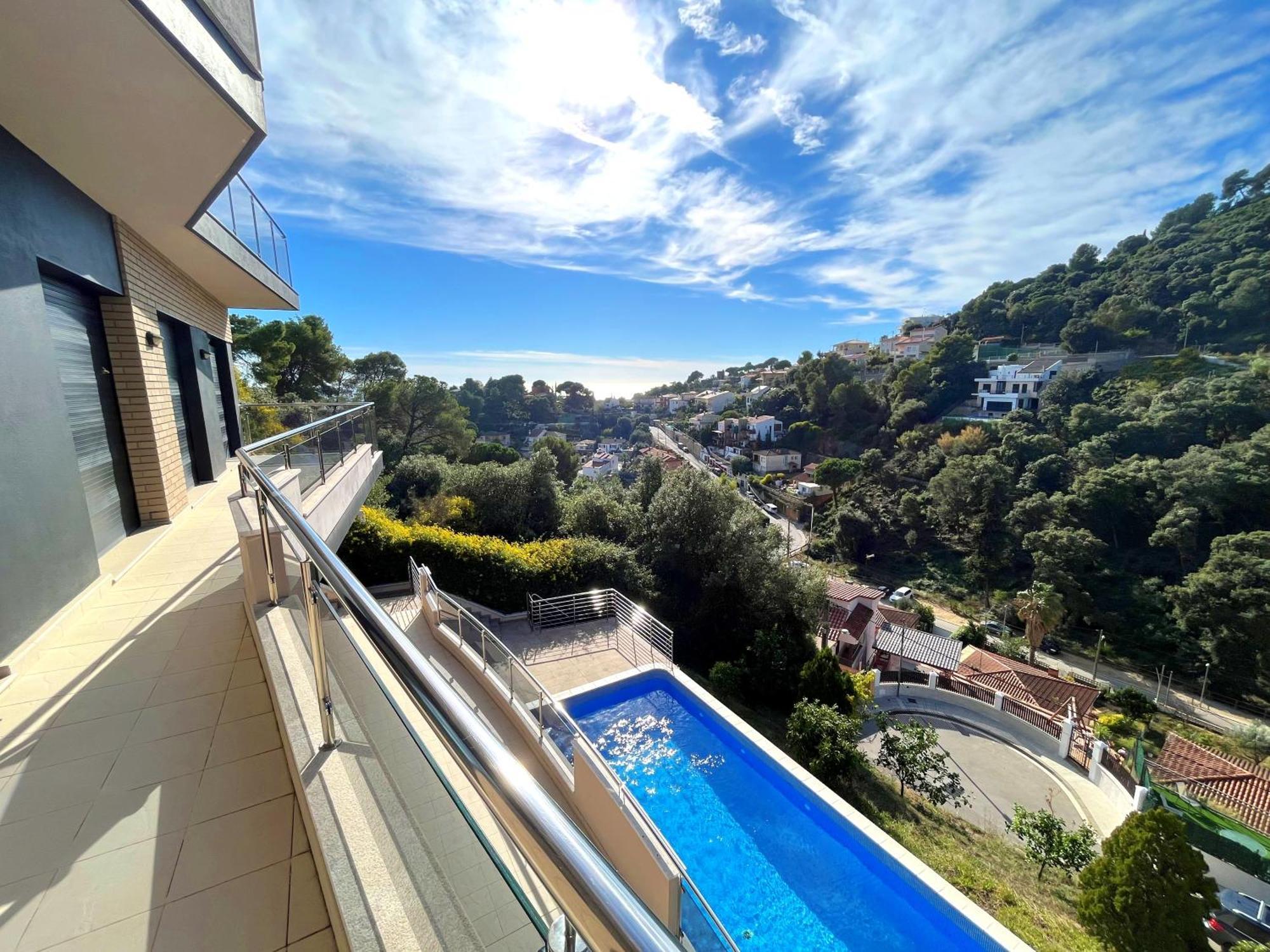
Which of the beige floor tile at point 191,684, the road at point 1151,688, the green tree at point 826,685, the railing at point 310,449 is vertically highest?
the railing at point 310,449

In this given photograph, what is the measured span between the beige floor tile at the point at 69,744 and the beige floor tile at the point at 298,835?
103 cm

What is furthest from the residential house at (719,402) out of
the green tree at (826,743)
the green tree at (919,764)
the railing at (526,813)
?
the railing at (526,813)

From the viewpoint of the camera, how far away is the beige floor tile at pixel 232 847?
152 cm

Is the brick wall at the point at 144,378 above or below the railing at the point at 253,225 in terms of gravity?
below

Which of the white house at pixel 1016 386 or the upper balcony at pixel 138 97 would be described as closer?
the upper balcony at pixel 138 97

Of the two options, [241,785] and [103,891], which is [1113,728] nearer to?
[241,785]

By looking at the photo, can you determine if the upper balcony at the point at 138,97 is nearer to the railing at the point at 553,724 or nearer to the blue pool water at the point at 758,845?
the railing at the point at 553,724

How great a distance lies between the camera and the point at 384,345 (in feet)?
90.9

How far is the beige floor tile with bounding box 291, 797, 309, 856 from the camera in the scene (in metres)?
1.64

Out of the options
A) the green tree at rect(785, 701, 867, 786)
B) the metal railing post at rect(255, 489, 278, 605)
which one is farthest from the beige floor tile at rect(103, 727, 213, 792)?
the green tree at rect(785, 701, 867, 786)

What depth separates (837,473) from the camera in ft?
126

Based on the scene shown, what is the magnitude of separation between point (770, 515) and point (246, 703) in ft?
124

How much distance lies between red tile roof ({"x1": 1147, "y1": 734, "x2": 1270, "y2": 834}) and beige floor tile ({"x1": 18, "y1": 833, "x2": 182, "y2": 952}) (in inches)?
763

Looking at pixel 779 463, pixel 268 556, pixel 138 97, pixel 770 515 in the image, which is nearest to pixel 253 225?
pixel 138 97
